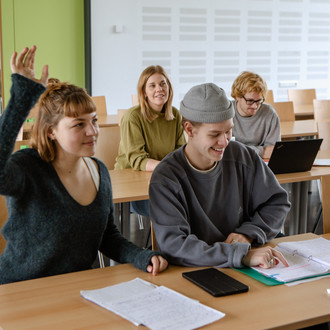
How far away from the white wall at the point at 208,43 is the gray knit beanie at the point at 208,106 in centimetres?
505

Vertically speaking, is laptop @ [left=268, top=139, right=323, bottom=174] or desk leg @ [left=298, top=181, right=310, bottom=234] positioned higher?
laptop @ [left=268, top=139, right=323, bottom=174]

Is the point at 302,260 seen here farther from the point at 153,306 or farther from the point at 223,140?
the point at 153,306

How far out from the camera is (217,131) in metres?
2.02

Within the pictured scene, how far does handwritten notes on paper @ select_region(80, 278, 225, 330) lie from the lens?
56.2 inches

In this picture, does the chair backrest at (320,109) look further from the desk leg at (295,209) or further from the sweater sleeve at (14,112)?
the sweater sleeve at (14,112)

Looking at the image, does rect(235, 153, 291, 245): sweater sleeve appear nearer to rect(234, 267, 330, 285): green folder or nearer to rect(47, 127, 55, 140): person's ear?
rect(234, 267, 330, 285): green folder

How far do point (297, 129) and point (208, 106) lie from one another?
309 cm

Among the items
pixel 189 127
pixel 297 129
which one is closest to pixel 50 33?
pixel 297 129

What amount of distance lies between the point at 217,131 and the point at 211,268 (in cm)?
49

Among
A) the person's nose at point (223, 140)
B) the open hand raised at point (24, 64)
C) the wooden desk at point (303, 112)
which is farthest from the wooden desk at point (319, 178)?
the wooden desk at point (303, 112)

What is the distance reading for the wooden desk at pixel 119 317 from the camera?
1438 mm

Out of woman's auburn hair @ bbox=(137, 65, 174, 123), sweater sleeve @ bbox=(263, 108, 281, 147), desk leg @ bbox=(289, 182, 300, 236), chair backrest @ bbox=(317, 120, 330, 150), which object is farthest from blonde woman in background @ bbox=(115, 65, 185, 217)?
chair backrest @ bbox=(317, 120, 330, 150)

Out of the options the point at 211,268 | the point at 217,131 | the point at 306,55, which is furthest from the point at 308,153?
the point at 306,55

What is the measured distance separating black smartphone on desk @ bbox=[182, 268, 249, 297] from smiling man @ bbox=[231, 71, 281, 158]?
6.81 feet
